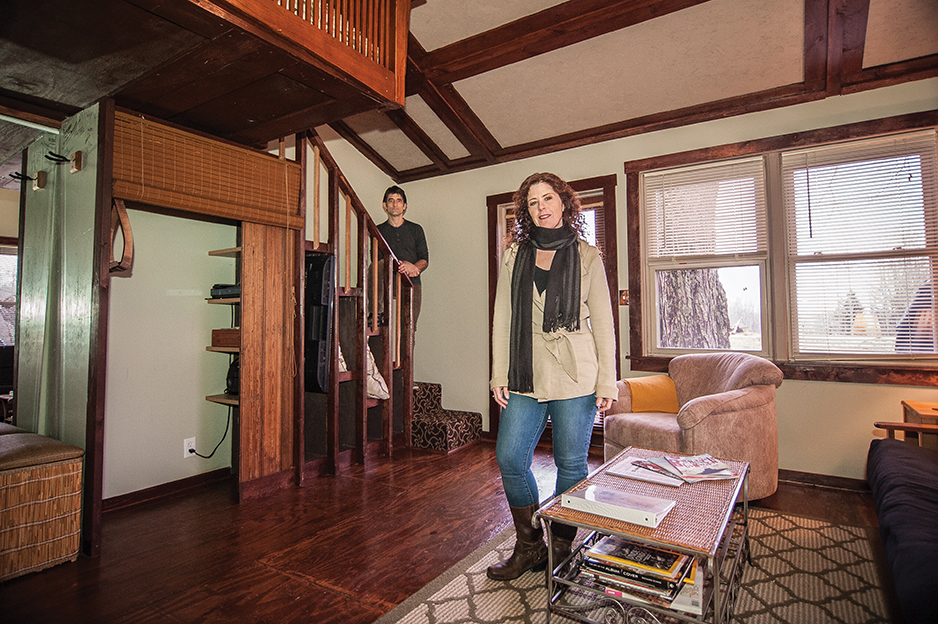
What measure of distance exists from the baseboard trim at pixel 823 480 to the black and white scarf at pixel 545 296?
2.33 meters

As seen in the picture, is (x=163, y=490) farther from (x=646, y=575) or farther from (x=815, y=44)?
(x=815, y=44)

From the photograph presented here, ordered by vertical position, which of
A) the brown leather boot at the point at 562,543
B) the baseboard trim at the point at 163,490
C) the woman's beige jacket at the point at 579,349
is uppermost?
the woman's beige jacket at the point at 579,349

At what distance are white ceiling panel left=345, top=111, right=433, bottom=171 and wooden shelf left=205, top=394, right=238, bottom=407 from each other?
A: 2388 mm

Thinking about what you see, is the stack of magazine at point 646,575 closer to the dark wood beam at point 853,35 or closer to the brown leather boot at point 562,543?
the brown leather boot at point 562,543

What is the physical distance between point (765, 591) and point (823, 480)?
1.71m

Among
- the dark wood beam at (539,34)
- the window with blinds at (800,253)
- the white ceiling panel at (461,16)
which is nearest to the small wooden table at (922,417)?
the window with blinds at (800,253)

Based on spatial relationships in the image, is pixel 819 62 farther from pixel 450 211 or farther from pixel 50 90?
pixel 50 90

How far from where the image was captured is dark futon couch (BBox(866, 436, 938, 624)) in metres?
1.19

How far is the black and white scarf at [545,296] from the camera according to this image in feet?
6.20

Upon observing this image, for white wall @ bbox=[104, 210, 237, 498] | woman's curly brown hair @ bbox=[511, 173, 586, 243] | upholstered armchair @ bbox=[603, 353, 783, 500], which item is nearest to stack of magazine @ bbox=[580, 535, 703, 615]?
woman's curly brown hair @ bbox=[511, 173, 586, 243]

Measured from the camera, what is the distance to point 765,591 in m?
1.83

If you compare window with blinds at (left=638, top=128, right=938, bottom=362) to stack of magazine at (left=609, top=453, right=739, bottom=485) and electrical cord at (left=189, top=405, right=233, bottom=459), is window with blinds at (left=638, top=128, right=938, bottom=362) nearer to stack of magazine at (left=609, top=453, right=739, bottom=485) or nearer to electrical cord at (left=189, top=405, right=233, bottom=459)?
stack of magazine at (left=609, top=453, right=739, bottom=485)

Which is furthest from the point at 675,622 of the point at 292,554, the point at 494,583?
the point at 292,554

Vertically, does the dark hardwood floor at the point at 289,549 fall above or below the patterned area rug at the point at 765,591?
above
